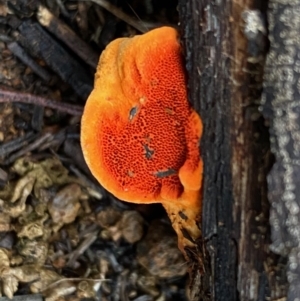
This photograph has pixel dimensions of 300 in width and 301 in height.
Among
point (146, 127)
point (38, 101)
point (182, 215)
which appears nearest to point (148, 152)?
point (146, 127)

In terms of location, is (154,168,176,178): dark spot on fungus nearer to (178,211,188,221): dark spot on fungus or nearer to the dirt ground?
(178,211,188,221): dark spot on fungus

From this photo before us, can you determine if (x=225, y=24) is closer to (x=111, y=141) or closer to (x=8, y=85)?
(x=111, y=141)

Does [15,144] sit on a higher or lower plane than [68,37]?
lower

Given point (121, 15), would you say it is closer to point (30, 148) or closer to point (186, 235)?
point (30, 148)

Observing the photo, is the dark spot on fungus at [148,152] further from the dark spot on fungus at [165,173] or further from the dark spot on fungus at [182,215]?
the dark spot on fungus at [182,215]

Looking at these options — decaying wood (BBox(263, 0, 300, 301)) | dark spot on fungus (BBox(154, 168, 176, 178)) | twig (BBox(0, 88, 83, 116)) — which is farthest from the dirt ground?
decaying wood (BBox(263, 0, 300, 301))

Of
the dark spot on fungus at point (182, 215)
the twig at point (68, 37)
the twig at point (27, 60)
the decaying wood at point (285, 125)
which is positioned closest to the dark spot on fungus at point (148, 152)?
the dark spot on fungus at point (182, 215)
